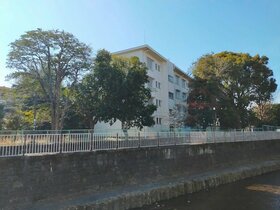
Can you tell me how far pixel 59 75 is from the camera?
24859 mm

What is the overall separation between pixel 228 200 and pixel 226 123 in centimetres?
1861

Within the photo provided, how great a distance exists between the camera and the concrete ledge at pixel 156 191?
12.3m

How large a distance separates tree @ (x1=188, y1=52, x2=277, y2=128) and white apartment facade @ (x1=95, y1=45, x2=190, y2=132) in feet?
18.7

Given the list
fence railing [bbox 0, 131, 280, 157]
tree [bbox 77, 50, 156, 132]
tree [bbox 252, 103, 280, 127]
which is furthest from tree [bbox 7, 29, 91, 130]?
tree [bbox 252, 103, 280, 127]

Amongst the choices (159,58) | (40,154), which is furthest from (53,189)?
(159,58)

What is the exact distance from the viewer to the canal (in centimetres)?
1418

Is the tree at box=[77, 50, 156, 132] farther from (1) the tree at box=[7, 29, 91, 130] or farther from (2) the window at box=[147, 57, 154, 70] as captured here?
(2) the window at box=[147, 57, 154, 70]

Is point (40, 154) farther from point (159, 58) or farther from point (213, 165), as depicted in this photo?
point (159, 58)

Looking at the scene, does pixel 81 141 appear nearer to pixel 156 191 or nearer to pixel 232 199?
pixel 156 191

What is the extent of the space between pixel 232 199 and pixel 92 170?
7.64 m

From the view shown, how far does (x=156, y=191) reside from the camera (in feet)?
49.7

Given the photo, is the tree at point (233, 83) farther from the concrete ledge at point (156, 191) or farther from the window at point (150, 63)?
the concrete ledge at point (156, 191)

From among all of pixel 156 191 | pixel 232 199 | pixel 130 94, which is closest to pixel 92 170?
pixel 156 191

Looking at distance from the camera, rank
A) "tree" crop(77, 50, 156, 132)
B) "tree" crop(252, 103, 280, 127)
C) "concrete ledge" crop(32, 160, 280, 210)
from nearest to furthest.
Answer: "concrete ledge" crop(32, 160, 280, 210), "tree" crop(77, 50, 156, 132), "tree" crop(252, 103, 280, 127)
